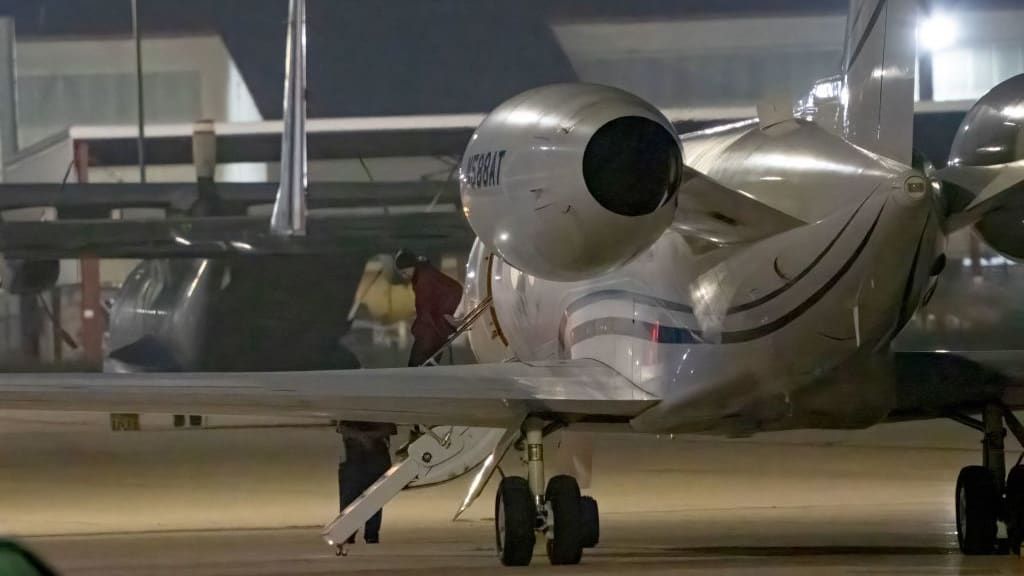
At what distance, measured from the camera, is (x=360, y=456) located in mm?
13555

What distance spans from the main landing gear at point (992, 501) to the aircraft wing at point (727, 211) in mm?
2602

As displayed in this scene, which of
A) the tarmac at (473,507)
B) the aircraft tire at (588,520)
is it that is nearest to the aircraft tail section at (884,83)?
the tarmac at (473,507)

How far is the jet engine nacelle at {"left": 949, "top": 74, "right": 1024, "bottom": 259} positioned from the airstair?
132 inches

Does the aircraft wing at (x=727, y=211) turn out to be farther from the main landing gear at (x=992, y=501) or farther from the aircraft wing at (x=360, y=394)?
the main landing gear at (x=992, y=501)

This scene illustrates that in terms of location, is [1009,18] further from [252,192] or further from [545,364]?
[545,364]

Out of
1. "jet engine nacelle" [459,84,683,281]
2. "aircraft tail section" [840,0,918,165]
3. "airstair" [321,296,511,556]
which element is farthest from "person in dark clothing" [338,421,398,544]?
"aircraft tail section" [840,0,918,165]

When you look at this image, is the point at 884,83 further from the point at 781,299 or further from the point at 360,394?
the point at 360,394

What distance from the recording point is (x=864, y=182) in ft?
31.9

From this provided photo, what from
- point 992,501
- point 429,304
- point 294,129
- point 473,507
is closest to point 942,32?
point 294,129

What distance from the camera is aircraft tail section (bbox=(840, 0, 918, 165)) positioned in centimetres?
1016

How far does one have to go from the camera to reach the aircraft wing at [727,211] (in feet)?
32.6

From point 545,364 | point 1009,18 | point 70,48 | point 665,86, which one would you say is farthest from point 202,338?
point 545,364

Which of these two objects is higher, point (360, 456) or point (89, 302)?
point (89, 302)

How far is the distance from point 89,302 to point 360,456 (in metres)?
19.0
